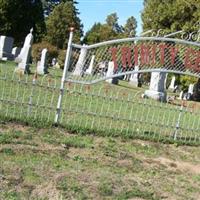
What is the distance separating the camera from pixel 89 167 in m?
7.87

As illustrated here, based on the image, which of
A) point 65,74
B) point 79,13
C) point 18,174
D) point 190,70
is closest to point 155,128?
point 190,70

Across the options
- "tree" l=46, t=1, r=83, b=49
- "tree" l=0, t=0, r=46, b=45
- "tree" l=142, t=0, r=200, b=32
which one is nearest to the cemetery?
"tree" l=142, t=0, r=200, b=32

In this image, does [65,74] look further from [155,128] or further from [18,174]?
[18,174]

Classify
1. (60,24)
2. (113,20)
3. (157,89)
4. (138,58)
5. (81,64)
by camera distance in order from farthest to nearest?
(113,20) < (60,24) < (157,89) < (138,58) < (81,64)

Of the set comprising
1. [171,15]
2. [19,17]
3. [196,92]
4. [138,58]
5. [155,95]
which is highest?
[171,15]

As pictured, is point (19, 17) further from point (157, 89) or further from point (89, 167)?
point (89, 167)

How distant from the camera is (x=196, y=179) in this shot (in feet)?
27.3

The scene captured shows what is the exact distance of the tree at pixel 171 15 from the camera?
34.2 metres

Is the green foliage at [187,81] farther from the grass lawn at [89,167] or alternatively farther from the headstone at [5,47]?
the grass lawn at [89,167]

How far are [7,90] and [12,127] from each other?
4.11 m

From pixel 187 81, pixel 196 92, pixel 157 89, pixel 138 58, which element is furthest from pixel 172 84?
pixel 138 58

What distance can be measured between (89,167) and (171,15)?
29.1m

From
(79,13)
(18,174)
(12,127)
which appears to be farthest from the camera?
(79,13)

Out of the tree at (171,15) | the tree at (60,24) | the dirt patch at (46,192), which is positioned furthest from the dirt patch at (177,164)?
the tree at (60,24)
